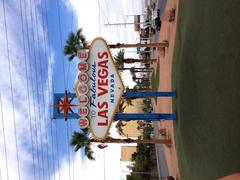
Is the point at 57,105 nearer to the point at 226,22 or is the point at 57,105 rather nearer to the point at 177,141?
the point at 177,141

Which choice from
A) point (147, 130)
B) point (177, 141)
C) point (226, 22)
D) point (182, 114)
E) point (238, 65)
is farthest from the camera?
point (147, 130)

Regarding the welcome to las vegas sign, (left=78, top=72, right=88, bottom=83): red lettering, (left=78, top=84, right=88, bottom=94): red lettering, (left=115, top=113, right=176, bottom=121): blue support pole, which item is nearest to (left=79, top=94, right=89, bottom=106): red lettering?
the welcome to las vegas sign

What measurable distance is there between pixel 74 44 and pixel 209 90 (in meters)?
16.0

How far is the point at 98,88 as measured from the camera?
25203 millimetres

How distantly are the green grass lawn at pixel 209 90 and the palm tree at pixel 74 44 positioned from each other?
946cm

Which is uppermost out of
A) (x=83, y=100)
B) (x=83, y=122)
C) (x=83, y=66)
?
(x=83, y=66)

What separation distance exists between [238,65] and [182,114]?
10905mm

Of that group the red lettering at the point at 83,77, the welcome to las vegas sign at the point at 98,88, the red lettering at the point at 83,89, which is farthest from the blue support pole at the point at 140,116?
the red lettering at the point at 83,77

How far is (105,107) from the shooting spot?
25.1 meters

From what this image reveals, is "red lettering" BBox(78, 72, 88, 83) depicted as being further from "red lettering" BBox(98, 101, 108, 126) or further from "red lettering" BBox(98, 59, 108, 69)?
"red lettering" BBox(98, 101, 108, 126)

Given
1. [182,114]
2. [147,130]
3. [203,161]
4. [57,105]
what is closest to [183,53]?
[182,114]

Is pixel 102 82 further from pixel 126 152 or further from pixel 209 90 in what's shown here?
pixel 126 152

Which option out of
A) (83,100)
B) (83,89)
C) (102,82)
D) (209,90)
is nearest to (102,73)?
(102,82)

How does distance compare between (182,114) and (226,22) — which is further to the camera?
(182,114)
